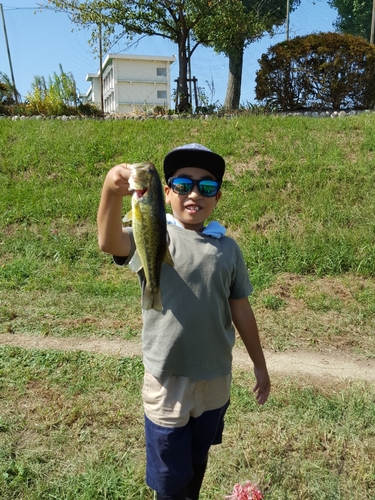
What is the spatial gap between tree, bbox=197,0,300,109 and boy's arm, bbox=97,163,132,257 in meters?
11.8

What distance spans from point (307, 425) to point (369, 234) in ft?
13.9

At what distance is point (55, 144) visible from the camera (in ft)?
33.2

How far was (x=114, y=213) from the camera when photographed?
183 centimetres

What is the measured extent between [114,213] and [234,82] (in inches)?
561

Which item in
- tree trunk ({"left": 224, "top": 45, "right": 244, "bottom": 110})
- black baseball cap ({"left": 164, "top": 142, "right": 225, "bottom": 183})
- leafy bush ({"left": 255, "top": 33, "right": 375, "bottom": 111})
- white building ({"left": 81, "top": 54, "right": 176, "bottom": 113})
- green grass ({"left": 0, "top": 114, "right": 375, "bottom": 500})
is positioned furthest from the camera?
white building ({"left": 81, "top": 54, "right": 176, "bottom": 113})

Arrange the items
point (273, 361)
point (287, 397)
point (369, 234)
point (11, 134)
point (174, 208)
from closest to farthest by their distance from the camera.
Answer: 1. point (174, 208)
2. point (287, 397)
3. point (273, 361)
4. point (369, 234)
5. point (11, 134)

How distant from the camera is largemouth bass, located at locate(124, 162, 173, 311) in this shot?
5.10 ft

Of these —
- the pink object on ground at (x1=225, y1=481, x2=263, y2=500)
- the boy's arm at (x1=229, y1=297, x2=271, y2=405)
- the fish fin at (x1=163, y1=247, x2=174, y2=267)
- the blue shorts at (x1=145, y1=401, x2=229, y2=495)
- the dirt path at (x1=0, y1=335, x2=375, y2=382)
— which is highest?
the fish fin at (x1=163, y1=247, x2=174, y2=267)

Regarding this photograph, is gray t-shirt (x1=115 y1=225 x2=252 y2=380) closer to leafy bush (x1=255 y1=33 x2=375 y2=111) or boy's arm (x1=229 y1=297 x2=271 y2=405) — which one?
boy's arm (x1=229 y1=297 x2=271 y2=405)

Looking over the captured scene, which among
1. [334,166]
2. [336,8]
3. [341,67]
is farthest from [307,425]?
[336,8]

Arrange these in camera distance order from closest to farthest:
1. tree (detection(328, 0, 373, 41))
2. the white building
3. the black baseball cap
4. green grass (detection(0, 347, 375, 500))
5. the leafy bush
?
1. the black baseball cap
2. green grass (detection(0, 347, 375, 500))
3. the leafy bush
4. tree (detection(328, 0, 373, 41))
5. the white building

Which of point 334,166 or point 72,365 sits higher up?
point 334,166

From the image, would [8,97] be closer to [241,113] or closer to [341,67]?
[241,113]

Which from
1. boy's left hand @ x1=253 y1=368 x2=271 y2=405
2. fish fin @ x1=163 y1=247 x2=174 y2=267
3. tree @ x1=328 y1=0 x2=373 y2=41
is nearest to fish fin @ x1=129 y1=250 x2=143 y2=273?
fish fin @ x1=163 y1=247 x2=174 y2=267
